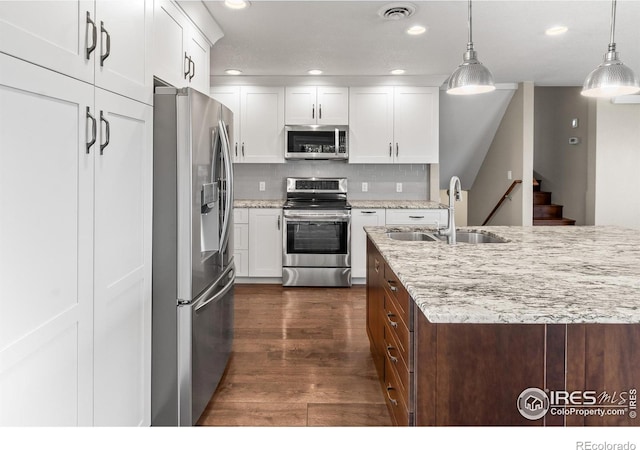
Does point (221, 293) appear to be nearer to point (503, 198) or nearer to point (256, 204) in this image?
point (256, 204)

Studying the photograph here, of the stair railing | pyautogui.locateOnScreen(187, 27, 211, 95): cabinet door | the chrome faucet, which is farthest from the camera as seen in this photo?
the stair railing

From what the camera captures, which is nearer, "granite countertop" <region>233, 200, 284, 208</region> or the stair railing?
"granite countertop" <region>233, 200, 284, 208</region>

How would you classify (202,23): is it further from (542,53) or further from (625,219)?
(625,219)

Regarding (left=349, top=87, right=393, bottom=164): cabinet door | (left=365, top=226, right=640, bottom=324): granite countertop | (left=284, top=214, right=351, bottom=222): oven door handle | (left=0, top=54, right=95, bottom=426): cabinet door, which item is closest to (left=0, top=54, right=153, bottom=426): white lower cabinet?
(left=0, top=54, right=95, bottom=426): cabinet door

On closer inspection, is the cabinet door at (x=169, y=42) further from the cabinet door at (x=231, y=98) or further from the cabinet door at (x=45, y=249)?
the cabinet door at (x=231, y=98)

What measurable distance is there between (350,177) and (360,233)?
0.89 meters

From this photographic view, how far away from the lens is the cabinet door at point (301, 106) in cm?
533

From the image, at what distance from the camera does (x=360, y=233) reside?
5.19 m

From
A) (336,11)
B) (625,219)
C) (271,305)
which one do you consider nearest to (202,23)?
(336,11)

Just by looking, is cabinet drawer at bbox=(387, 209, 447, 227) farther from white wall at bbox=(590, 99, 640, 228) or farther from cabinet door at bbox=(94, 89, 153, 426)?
cabinet door at bbox=(94, 89, 153, 426)

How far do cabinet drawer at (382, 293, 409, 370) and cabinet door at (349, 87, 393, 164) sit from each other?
329 cm

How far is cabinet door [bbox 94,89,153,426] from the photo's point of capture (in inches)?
63.0

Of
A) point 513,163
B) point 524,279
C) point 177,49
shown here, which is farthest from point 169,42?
point 513,163

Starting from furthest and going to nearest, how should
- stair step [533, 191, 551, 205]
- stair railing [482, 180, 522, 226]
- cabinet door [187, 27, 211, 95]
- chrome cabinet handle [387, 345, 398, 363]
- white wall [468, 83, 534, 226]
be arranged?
stair step [533, 191, 551, 205] → stair railing [482, 180, 522, 226] → white wall [468, 83, 534, 226] → cabinet door [187, 27, 211, 95] → chrome cabinet handle [387, 345, 398, 363]
